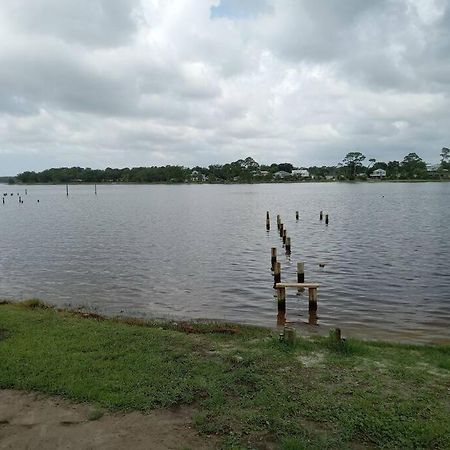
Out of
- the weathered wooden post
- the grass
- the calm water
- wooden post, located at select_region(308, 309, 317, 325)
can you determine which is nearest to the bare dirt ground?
the grass

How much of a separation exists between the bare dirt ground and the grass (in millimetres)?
283

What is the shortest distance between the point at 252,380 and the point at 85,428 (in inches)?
134

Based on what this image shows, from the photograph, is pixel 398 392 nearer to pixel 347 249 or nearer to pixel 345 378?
pixel 345 378

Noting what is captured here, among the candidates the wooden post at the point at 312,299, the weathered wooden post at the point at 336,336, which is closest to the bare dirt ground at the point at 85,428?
the weathered wooden post at the point at 336,336

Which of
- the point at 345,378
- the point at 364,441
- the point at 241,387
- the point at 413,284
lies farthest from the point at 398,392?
the point at 413,284

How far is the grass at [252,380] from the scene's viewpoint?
7.38 meters

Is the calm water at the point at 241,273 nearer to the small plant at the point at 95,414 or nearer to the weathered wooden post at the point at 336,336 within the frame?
the weathered wooden post at the point at 336,336

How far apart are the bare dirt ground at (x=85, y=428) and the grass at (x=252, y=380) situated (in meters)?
0.28

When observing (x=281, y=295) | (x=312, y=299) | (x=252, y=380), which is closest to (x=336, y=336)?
(x=252, y=380)

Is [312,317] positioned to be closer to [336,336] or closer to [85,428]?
[336,336]

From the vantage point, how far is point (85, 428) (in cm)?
756

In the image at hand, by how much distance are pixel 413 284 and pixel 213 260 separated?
13.6 meters

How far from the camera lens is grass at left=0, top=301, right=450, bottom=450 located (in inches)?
291

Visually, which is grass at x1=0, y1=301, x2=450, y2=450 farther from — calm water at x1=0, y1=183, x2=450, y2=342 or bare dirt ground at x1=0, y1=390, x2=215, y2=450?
calm water at x1=0, y1=183, x2=450, y2=342
